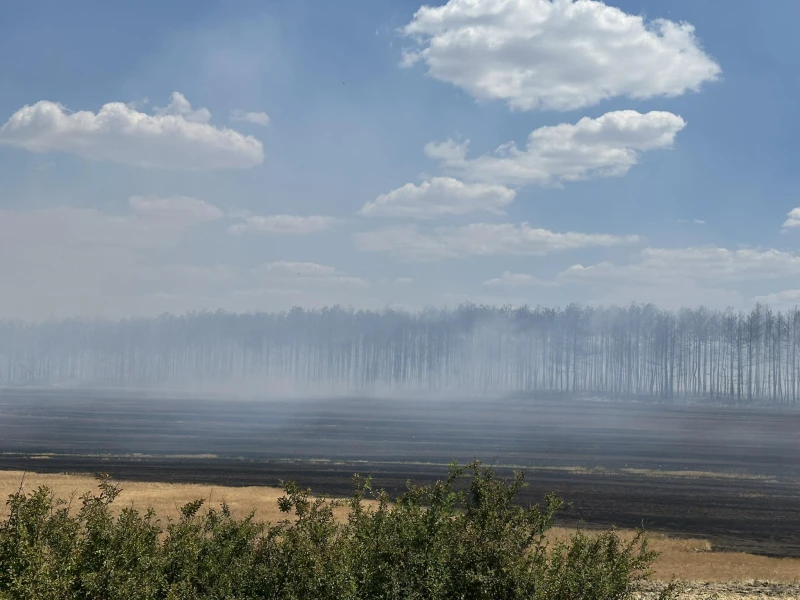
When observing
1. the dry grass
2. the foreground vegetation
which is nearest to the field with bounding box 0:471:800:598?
the dry grass

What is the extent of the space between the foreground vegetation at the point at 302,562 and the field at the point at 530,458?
1438cm

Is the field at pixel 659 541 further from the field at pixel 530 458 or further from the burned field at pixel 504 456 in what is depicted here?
the burned field at pixel 504 456

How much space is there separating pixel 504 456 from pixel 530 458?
1862 mm

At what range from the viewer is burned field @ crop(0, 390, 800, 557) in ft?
116

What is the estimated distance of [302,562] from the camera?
10305 millimetres

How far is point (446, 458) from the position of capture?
53.9 metres

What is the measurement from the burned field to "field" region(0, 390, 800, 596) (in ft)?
0.43

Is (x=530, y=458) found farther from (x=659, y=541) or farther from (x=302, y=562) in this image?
(x=302, y=562)

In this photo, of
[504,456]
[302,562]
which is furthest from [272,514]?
[504,456]

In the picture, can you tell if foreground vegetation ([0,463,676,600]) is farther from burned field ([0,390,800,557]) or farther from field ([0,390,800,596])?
burned field ([0,390,800,557])

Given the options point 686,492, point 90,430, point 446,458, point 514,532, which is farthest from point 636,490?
point 90,430

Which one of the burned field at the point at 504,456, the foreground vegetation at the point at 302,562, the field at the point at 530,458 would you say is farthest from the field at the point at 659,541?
the burned field at the point at 504,456

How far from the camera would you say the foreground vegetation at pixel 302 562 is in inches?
387

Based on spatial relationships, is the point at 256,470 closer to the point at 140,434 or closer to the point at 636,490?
the point at 636,490
